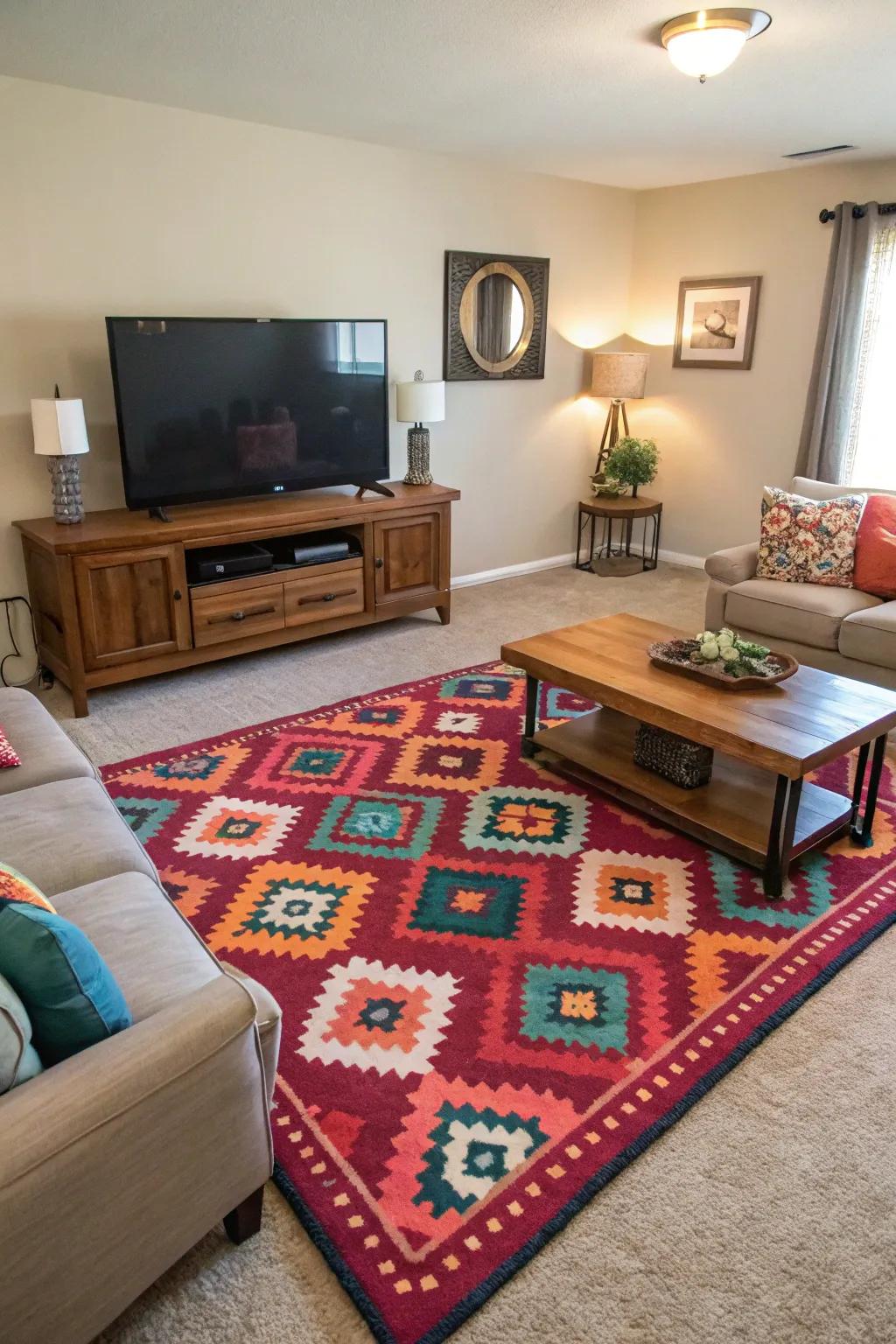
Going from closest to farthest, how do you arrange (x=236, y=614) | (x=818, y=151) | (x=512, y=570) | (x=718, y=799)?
(x=718, y=799) < (x=236, y=614) < (x=818, y=151) < (x=512, y=570)

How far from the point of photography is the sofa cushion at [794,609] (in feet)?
12.0

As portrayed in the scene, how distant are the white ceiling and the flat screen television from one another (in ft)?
2.82

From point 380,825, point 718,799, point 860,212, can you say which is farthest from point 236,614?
point 860,212

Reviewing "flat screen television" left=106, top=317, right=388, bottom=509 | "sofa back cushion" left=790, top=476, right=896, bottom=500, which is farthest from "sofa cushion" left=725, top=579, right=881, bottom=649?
"flat screen television" left=106, top=317, right=388, bottom=509

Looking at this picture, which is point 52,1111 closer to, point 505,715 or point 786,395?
point 505,715

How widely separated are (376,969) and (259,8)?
271 cm

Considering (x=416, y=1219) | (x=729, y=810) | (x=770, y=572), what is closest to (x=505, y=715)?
(x=729, y=810)

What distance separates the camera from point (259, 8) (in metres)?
2.59

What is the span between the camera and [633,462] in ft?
18.1

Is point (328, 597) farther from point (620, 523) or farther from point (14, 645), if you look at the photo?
point (620, 523)

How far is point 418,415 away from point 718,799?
262 centimetres

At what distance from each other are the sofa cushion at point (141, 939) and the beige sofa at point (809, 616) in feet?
9.34

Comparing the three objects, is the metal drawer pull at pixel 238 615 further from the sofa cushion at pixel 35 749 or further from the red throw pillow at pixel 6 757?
the red throw pillow at pixel 6 757

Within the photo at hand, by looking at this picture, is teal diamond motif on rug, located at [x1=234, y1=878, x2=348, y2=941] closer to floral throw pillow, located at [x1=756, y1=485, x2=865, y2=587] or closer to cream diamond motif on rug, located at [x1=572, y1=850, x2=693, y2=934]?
cream diamond motif on rug, located at [x1=572, y1=850, x2=693, y2=934]
